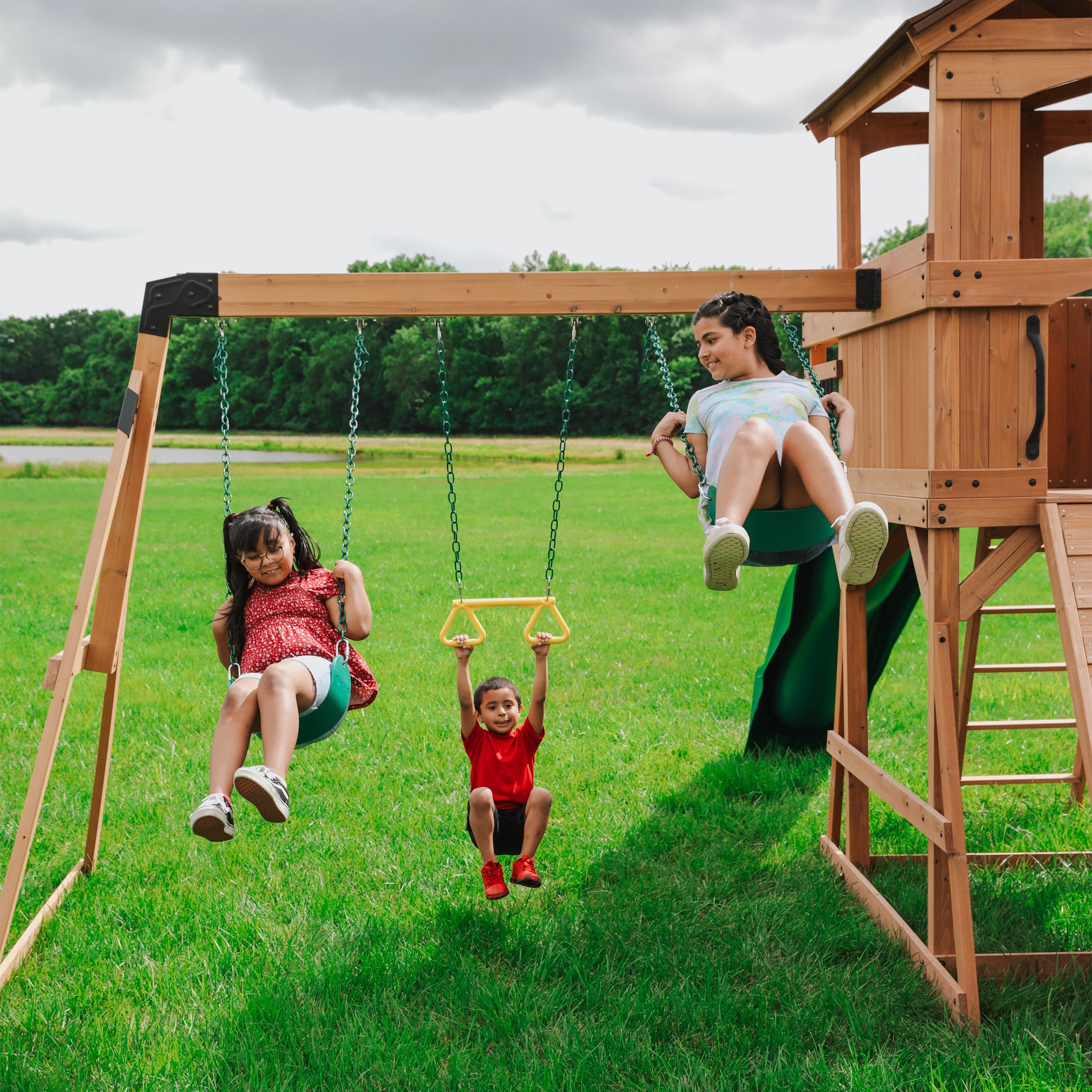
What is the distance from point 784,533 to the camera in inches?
173

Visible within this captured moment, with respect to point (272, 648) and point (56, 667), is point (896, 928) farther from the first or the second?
point (56, 667)

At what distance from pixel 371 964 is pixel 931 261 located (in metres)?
3.61

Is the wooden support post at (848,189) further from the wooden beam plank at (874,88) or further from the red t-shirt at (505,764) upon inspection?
the red t-shirt at (505,764)

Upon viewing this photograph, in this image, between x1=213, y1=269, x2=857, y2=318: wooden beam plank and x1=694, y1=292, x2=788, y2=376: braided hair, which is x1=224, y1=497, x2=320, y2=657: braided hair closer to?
x1=213, y1=269, x2=857, y2=318: wooden beam plank

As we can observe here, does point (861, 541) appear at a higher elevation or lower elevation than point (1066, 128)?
lower

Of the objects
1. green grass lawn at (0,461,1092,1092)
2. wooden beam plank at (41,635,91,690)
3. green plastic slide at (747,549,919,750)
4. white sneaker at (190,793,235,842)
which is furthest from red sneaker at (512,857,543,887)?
green plastic slide at (747,549,919,750)

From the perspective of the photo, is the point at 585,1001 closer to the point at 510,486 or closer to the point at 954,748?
the point at 954,748

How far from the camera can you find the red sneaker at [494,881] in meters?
4.18

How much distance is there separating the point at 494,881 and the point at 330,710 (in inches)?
39.3

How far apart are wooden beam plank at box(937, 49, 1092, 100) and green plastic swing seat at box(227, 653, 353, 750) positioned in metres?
3.36

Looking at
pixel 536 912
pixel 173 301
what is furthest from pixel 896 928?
pixel 173 301

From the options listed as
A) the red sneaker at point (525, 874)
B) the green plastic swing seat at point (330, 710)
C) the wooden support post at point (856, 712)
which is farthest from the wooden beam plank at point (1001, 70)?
the red sneaker at point (525, 874)

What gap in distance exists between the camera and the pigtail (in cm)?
459

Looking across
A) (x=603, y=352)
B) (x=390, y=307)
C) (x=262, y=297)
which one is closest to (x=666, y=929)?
(x=390, y=307)
